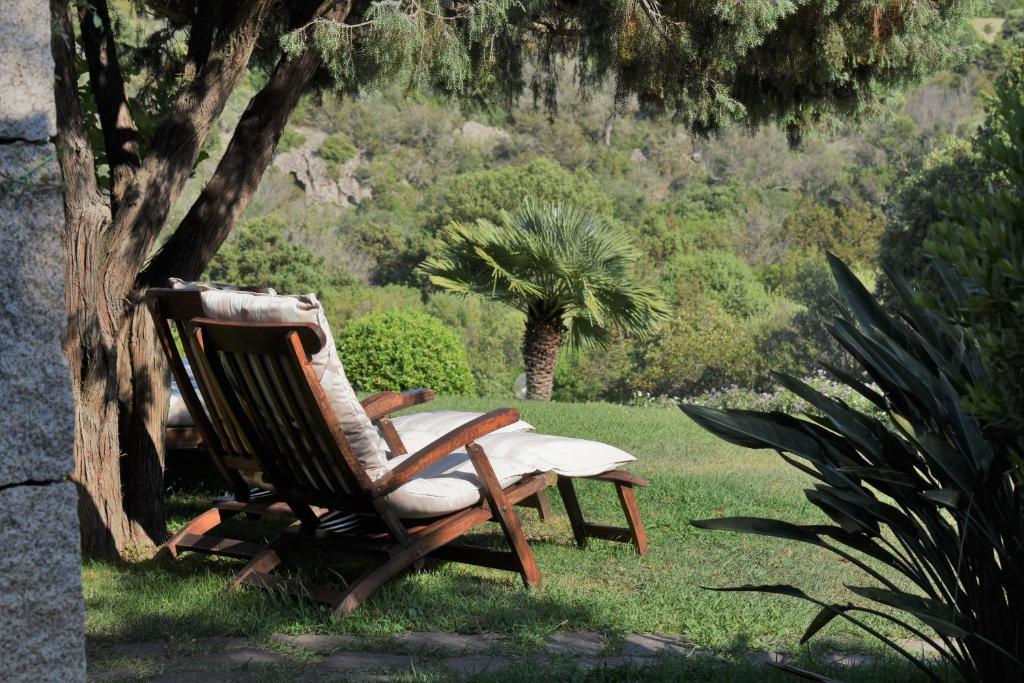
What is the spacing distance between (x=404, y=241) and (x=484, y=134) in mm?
12047

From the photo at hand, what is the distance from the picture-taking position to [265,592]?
3684 mm

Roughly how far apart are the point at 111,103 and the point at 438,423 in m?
2.07

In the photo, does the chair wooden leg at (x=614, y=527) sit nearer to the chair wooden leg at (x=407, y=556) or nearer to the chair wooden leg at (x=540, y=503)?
the chair wooden leg at (x=540, y=503)

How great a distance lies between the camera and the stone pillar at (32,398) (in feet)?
6.15

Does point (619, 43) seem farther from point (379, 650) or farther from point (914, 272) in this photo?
point (914, 272)

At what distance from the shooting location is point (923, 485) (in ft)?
8.02

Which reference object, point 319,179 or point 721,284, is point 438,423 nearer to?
point 721,284

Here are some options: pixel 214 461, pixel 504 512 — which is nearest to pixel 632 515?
pixel 504 512

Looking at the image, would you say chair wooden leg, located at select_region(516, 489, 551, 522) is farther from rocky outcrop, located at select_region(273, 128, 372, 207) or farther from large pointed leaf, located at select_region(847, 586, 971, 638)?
rocky outcrop, located at select_region(273, 128, 372, 207)

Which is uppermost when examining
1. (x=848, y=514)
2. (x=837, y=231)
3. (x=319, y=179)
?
(x=848, y=514)

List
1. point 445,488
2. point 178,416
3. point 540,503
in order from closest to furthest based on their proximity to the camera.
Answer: point 445,488 < point 540,503 < point 178,416

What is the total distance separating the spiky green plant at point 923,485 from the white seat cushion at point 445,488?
1.43 metres

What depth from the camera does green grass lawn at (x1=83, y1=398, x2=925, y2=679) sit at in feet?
11.1

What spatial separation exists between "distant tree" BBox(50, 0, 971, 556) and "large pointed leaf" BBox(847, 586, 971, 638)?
2.84 m
